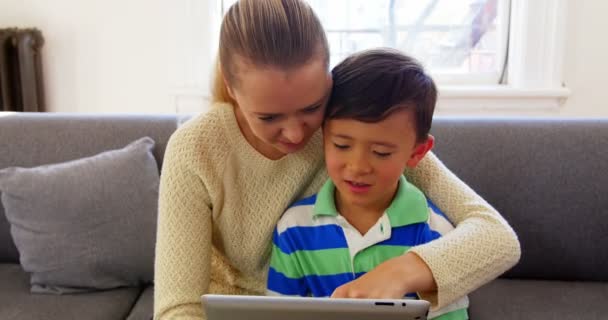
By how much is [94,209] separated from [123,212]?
2.9 inches

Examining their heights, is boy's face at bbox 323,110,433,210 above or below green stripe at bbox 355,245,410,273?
above

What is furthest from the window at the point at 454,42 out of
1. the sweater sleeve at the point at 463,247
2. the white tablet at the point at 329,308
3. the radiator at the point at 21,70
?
the white tablet at the point at 329,308

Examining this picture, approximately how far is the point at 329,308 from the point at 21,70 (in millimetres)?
2104

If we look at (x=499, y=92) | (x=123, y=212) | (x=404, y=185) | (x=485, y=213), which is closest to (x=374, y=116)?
(x=404, y=185)

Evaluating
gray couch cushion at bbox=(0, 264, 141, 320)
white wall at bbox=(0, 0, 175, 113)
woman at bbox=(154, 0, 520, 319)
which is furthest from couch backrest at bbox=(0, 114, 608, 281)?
white wall at bbox=(0, 0, 175, 113)

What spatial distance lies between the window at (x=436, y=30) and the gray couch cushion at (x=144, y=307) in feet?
4.14

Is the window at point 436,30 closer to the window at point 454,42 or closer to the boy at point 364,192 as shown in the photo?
the window at point 454,42

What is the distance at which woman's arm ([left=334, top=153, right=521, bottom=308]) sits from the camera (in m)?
Result: 0.88

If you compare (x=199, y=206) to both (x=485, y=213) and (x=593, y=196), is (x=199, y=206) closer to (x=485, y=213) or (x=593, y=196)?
(x=485, y=213)

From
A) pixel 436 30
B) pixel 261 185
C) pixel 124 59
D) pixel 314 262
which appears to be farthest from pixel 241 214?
pixel 436 30

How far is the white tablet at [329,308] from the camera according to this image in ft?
2.27

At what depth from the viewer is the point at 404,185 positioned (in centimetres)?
105

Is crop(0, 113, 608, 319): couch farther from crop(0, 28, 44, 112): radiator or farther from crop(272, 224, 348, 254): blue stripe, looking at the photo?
crop(0, 28, 44, 112): radiator

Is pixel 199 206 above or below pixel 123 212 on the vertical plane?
above
